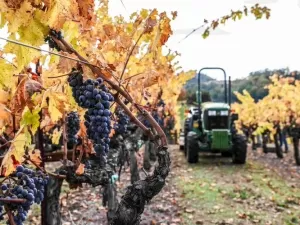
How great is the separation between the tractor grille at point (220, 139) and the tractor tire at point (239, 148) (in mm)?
352

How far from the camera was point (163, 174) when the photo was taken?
293 cm

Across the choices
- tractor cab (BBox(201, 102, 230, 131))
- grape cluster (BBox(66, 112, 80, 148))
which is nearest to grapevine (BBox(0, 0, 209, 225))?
grape cluster (BBox(66, 112, 80, 148))

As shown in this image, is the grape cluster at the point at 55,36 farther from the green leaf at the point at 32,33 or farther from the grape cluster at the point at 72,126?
the grape cluster at the point at 72,126

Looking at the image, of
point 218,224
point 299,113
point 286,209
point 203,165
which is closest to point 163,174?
point 218,224

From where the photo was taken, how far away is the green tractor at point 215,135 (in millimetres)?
12219

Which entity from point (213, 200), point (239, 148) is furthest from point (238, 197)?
point (239, 148)

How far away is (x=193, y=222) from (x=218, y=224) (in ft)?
1.25

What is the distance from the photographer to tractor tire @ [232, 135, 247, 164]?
12281 millimetres

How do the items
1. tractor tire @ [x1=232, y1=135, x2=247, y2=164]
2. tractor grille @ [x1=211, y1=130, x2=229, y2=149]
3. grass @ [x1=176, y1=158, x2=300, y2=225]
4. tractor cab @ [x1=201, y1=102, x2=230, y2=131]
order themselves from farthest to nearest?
1. tractor cab @ [x1=201, y1=102, x2=230, y2=131]
2. tractor tire @ [x1=232, y1=135, x2=247, y2=164]
3. tractor grille @ [x1=211, y1=130, x2=229, y2=149]
4. grass @ [x1=176, y1=158, x2=300, y2=225]

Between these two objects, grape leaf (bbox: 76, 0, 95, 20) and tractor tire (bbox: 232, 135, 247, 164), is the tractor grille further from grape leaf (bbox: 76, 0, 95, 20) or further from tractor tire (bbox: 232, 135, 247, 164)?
grape leaf (bbox: 76, 0, 95, 20)

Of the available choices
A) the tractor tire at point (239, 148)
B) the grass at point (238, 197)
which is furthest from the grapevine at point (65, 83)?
the tractor tire at point (239, 148)

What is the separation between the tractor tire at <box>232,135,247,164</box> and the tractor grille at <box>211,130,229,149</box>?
1.15 feet

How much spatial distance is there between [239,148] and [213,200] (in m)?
4.60

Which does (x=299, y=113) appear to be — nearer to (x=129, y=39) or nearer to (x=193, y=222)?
(x=193, y=222)
